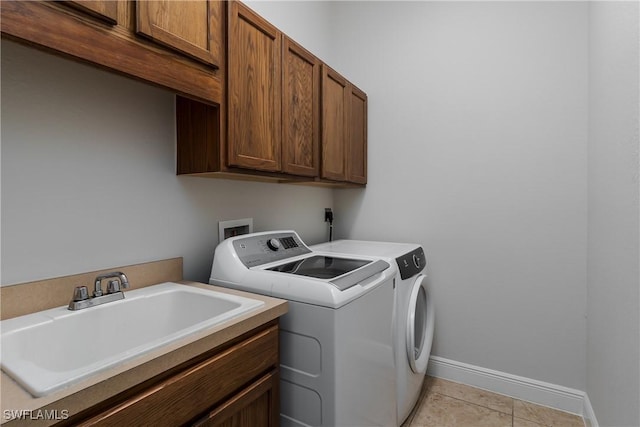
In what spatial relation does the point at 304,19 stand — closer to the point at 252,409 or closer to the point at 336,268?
the point at 336,268

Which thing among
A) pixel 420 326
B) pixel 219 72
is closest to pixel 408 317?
pixel 420 326

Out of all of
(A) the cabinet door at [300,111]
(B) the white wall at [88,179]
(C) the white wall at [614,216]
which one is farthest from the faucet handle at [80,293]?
(C) the white wall at [614,216]

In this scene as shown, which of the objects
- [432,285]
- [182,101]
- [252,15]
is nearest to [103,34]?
[182,101]

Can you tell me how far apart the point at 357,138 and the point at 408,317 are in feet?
4.13

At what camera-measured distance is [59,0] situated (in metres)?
0.71

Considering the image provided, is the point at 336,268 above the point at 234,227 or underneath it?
underneath

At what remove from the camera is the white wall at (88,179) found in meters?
0.91

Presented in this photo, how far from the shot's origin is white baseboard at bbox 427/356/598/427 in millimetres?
1797

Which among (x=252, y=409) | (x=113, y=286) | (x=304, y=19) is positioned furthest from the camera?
(x=304, y=19)

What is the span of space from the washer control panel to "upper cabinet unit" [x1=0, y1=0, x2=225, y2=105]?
0.62 m

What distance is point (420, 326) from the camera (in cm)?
195

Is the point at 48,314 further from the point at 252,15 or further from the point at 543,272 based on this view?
the point at 543,272

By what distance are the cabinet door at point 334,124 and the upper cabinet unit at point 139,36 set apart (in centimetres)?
75

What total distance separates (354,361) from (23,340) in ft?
3.16
